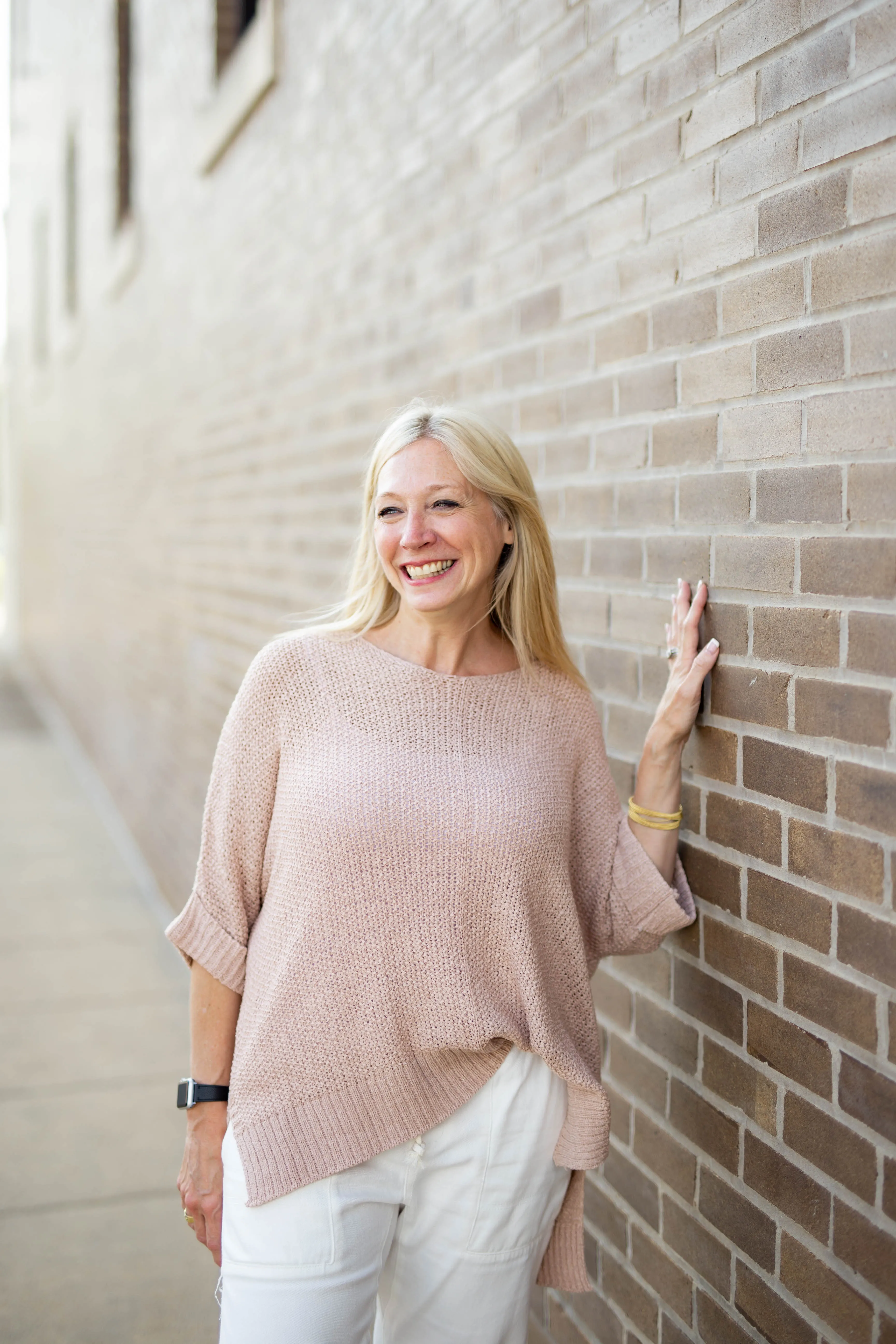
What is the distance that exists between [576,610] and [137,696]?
241 inches

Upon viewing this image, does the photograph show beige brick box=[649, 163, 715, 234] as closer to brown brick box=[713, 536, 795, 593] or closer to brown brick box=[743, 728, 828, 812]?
brown brick box=[713, 536, 795, 593]

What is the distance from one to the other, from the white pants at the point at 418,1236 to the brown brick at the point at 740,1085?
0.95 ft

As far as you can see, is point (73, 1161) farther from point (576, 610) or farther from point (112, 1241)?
point (576, 610)

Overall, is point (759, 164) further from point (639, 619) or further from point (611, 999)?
point (611, 999)

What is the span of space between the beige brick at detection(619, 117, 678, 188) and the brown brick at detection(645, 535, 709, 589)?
701mm

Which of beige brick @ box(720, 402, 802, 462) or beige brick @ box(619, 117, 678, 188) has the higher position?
beige brick @ box(619, 117, 678, 188)

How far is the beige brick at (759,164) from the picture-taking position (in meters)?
2.00

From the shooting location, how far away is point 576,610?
111 inches

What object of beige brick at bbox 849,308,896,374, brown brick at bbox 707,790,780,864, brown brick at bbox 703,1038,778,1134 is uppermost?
beige brick at bbox 849,308,896,374

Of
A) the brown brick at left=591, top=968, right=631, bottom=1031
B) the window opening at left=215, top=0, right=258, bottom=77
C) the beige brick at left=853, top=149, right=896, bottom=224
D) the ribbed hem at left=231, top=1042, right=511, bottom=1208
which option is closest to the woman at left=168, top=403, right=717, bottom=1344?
the ribbed hem at left=231, top=1042, right=511, bottom=1208

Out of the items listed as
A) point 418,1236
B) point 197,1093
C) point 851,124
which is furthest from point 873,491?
point 197,1093

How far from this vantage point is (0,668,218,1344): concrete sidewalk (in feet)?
11.1

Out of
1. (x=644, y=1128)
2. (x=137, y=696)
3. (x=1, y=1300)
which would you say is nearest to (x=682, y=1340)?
Result: (x=644, y=1128)

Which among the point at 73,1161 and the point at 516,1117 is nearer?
the point at 516,1117
